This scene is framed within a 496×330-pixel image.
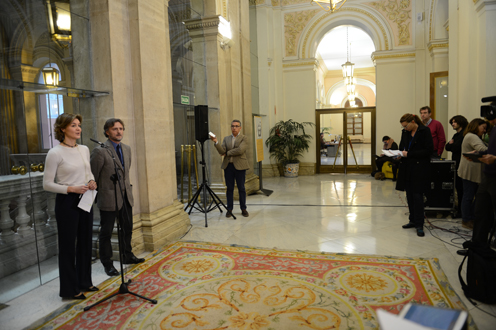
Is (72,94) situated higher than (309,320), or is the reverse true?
(72,94)

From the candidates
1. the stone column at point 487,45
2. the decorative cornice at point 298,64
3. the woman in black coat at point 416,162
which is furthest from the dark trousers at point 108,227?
the decorative cornice at point 298,64

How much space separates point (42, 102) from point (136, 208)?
1.64 m

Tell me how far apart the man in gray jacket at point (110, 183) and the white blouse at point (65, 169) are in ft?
0.85

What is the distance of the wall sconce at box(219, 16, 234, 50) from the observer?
23.3 ft

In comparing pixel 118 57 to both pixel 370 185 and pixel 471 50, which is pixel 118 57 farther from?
pixel 370 185

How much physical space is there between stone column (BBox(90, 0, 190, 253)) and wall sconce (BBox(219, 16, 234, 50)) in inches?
86.0

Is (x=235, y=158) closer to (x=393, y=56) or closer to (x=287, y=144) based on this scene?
(x=287, y=144)

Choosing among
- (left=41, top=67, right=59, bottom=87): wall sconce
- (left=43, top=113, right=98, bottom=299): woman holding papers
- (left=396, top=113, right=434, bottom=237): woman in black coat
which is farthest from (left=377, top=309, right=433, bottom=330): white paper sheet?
(left=396, top=113, right=434, bottom=237): woman in black coat

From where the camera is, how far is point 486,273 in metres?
2.93

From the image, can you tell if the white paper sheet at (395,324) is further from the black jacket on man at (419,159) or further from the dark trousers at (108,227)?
the black jacket on man at (419,159)

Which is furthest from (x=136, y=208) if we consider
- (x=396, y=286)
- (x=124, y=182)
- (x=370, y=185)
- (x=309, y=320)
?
(x=370, y=185)

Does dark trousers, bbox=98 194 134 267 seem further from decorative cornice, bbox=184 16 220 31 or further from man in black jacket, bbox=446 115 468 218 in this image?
man in black jacket, bbox=446 115 468 218

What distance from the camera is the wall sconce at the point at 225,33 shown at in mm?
7102

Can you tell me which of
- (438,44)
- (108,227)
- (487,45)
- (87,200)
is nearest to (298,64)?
(438,44)
